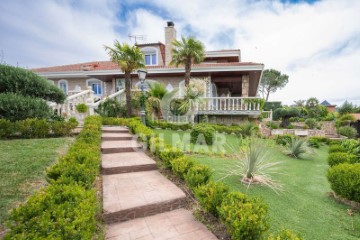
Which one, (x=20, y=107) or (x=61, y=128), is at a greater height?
(x=20, y=107)

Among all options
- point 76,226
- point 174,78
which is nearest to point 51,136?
point 76,226

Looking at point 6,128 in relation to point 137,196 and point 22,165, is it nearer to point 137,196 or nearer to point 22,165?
point 22,165

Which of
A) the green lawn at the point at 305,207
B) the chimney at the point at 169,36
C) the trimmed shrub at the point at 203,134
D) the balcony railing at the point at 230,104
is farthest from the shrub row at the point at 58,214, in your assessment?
the chimney at the point at 169,36

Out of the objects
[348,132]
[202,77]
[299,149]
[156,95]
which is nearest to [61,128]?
[156,95]

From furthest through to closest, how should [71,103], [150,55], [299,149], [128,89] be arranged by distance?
[150,55] < [128,89] < [71,103] < [299,149]

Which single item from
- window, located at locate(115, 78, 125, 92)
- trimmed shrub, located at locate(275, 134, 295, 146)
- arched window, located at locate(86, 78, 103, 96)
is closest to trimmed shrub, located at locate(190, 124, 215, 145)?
trimmed shrub, located at locate(275, 134, 295, 146)

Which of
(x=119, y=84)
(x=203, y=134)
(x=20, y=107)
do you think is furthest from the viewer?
(x=119, y=84)

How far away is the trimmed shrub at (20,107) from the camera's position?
5.29 metres

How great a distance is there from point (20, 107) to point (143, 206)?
19.0 feet

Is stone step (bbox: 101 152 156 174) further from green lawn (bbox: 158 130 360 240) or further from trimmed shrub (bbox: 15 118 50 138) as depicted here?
trimmed shrub (bbox: 15 118 50 138)

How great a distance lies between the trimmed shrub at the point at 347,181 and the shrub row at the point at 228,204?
2.22 metres

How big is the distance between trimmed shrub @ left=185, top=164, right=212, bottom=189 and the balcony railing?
883 cm

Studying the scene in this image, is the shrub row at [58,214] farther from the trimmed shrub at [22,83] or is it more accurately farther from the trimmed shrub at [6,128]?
the trimmed shrub at [22,83]

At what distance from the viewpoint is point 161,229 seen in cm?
239
